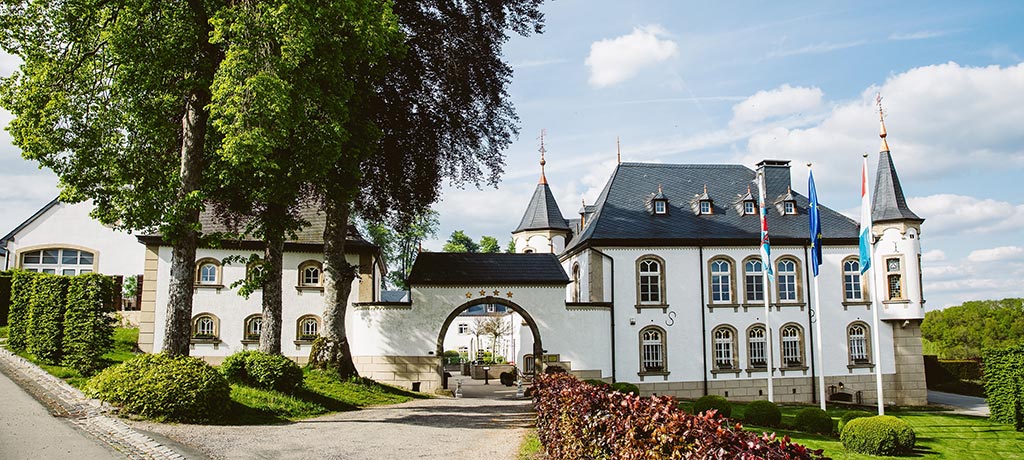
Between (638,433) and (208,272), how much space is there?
24.1m

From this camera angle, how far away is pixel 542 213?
1468 inches

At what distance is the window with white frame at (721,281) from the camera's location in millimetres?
29391

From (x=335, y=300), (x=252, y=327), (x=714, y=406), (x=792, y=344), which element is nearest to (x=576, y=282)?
(x=792, y=344)

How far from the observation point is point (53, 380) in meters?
14.6

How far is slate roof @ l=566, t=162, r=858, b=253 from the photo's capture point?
29375mm

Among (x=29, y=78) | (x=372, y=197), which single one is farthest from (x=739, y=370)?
(x=29, y=78)

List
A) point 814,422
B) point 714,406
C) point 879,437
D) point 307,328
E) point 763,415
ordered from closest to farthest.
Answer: point 879,437
point 814,422
point 763,415
point 714,406
point 307,328

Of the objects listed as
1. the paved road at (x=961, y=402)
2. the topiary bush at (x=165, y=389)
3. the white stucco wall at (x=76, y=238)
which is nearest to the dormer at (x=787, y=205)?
the paved road at (x=961, y=402)

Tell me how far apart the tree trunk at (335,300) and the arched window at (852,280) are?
2111cm

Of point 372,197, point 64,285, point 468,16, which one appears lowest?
point 64,285

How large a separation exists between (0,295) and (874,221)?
113 feet

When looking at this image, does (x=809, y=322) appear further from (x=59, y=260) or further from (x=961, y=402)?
(x=59, y=260)

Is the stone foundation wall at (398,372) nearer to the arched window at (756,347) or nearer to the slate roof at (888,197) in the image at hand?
the arched window at (756,347)

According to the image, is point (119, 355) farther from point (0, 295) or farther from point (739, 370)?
point (739, 370)
